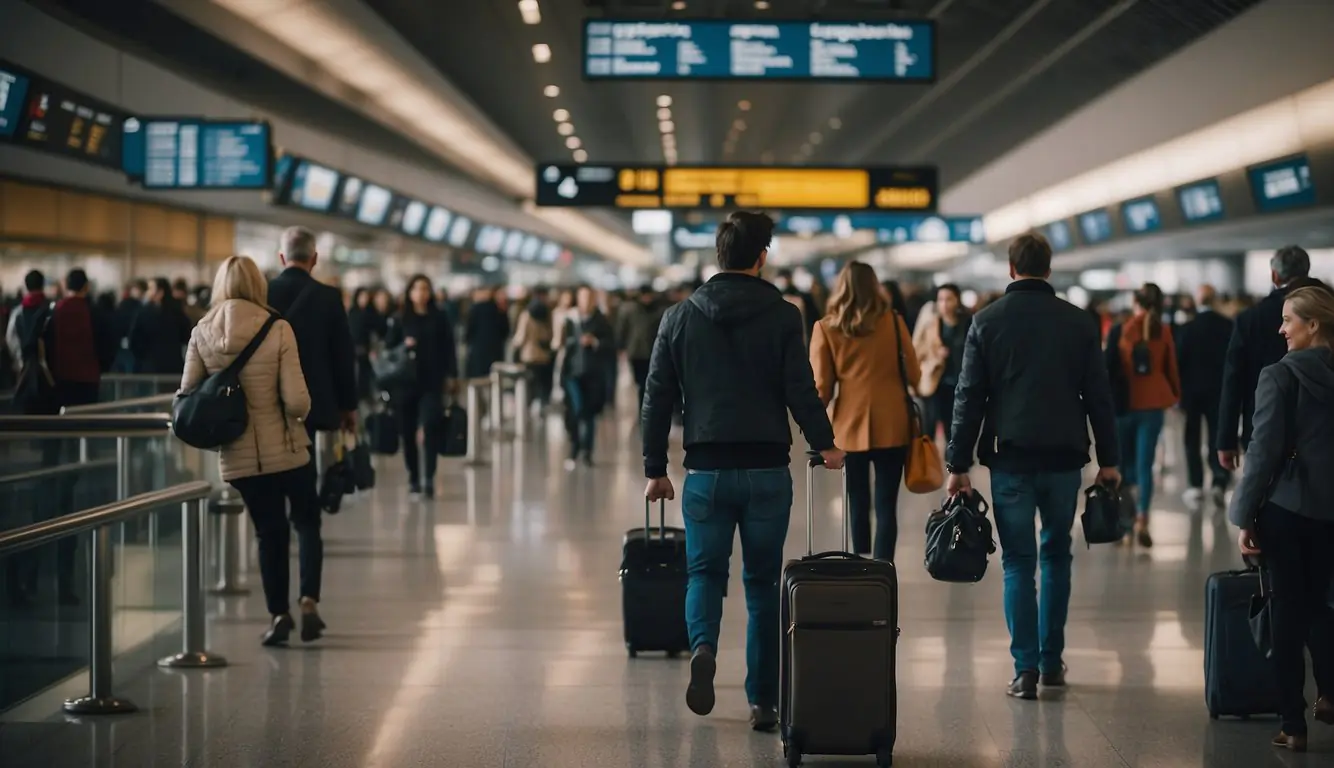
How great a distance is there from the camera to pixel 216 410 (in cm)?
700

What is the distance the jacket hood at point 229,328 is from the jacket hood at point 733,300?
235 cm

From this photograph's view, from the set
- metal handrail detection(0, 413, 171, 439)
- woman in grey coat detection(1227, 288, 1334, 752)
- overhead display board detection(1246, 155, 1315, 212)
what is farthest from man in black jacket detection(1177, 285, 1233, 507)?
metal handrail detection(0, 413, 171, 439)

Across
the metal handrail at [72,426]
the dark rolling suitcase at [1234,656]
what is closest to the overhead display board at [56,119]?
the metal handrail at [72,426]

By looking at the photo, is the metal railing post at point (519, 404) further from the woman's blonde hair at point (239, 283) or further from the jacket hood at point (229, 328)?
the jacket hood at point (229, 328)

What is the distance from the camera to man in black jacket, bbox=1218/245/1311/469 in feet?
24.2

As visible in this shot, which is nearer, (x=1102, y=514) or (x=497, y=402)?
(x=1102, y=514)

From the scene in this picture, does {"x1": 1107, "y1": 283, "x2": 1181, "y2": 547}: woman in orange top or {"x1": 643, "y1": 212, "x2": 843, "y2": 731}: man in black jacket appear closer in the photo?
{"x1": 643, "y1": 212, "x2": 843, "y2": 731}: man in black jacket

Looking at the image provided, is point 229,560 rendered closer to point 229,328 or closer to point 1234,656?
point 229,328

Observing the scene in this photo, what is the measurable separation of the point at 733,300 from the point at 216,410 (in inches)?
97.6

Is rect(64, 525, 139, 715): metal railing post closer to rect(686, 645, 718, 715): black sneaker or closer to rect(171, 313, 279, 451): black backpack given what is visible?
rect(171, 313, 279, 451): black backpack

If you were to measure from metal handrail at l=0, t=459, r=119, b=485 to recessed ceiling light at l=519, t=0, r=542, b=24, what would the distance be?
400 inches

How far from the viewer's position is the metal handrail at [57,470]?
655cm

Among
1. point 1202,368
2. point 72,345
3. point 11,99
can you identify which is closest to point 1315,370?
point 1202,368

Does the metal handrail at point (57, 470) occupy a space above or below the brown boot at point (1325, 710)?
above
